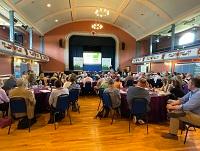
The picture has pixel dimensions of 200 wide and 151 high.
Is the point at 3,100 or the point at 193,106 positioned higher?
the point at 193,106

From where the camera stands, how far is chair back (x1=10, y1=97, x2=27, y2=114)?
4398 millimetres

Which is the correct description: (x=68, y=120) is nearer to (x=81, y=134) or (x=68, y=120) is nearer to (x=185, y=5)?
(x=81, y=134)

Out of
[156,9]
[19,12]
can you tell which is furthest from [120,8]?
[19,12]

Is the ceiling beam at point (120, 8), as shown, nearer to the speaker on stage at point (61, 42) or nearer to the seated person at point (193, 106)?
the speaker on stage at point (61, 42)

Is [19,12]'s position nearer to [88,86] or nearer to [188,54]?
[88,86]

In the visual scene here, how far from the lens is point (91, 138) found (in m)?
4.34

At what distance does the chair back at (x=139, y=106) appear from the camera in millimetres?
4617

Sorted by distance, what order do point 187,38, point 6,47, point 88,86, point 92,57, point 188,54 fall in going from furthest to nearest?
point 92,57, point 187,38, point 188,54, point 88,86, point 6,47

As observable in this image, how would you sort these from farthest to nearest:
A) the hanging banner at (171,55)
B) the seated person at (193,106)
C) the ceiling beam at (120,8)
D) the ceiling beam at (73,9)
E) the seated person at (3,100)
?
the ceiling beam at (73,9) < the ceiling beam at (120,8) < the hanging banner at (171,55) < the seated person at (3,100) < the seated person at (193,106)

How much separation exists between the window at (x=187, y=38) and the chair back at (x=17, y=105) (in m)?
14.9

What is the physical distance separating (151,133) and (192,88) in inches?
57.9

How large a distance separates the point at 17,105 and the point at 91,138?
1.80 meters

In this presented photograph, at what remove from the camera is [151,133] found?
470 cm

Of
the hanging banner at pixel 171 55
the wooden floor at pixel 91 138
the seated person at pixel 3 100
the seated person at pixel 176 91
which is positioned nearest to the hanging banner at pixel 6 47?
A: the seated person at pixel 3 100
